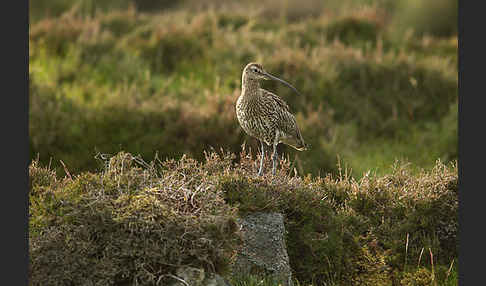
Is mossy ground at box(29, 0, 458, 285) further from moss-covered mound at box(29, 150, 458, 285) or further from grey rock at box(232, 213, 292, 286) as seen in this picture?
grey rock at box(232, 213, 292, 286)

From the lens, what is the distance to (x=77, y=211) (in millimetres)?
6703

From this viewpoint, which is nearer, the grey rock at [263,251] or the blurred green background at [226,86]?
the grey rock at [263,251]

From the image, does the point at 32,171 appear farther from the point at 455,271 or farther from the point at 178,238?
the point at 455,271

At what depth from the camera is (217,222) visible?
6.58m

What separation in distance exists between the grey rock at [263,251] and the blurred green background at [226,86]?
517 centimetres

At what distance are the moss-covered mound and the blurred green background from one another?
3.42 meters

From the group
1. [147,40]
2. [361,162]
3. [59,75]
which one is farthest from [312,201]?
[147,40]

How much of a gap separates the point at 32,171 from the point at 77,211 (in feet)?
6.11

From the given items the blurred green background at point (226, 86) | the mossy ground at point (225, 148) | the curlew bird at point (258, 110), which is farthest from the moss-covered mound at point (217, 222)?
the blurred green background at point (226, 86)

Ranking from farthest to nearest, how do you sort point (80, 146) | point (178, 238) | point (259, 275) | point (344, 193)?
point (80, 146) < point (344, 193) < point (259, 275) < point (178, 238)

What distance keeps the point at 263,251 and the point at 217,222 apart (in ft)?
3.46

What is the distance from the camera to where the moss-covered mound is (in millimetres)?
6473

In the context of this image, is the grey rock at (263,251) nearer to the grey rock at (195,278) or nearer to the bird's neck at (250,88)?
the grey rock at (195,278)

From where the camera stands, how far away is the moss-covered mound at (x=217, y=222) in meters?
6.47
